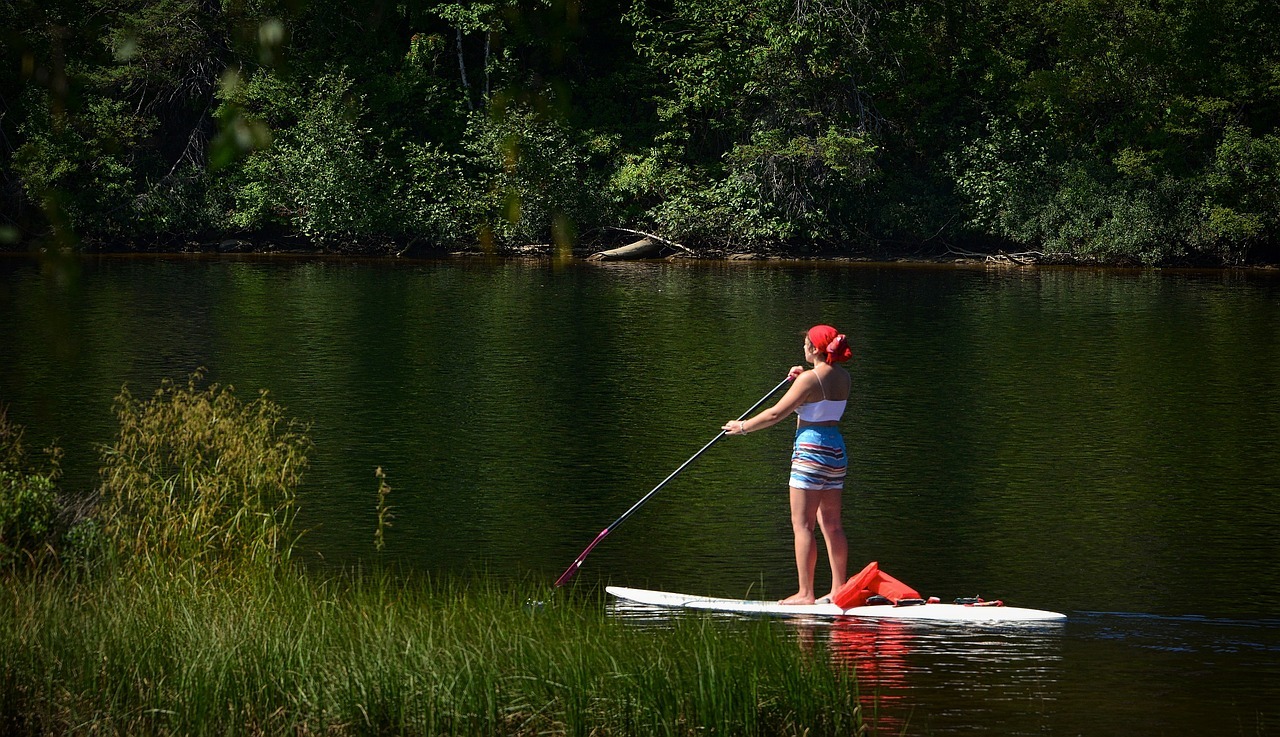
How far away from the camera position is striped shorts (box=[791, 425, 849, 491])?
8.98m

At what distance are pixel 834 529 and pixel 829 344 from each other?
1075 millimetres

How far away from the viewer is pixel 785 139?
149ft

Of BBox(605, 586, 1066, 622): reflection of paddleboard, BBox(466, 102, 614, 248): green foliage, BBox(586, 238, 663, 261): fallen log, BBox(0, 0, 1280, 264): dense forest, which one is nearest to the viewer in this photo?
BBox(605, 586, 1066, 622): reflection of paddleboard

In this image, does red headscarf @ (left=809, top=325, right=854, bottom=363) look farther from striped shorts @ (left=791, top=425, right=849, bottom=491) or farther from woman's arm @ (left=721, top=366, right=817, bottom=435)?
striped shorts @ (left=791, top=425, right=849, bottom=491)

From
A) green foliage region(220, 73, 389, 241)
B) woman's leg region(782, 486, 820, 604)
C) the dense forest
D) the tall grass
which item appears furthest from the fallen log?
the tall grass

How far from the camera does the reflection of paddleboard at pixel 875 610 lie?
28.7ft

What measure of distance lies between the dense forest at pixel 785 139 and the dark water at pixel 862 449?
13335 millimetres

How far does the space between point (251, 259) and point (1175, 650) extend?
1556 inches

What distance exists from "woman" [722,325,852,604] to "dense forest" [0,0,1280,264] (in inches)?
1333

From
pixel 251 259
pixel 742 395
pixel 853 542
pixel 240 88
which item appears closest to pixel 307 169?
pixel 251 259

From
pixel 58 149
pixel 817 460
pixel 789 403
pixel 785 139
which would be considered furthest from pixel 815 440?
pixel 785 139

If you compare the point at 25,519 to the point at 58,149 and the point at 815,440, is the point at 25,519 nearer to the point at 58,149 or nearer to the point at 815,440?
the point at 815,440

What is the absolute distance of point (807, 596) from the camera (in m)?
9.12

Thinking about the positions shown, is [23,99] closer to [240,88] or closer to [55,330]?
[240,88]
